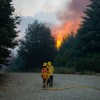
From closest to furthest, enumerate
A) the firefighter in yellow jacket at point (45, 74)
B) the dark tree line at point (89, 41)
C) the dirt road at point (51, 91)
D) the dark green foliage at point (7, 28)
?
the dirt road at point (51, 91)
the firefighter in yellow jacket at point (45, 74)
the dark green foliage at point (7, 28)
the dark tree line at point (89, 41)

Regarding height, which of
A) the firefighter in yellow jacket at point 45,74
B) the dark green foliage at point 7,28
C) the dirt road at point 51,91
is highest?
the dark green foliage at point 7,28

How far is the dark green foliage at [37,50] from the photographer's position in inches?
2753

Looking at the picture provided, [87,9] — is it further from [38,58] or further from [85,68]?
[38,58]

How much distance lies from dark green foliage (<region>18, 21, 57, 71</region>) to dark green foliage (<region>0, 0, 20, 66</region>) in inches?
916

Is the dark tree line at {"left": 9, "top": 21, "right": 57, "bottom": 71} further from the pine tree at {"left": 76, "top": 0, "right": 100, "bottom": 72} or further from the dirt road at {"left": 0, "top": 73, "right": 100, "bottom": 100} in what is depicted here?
the dirt road at {"left": 0, "top": 73, "right": 100, "bottom": 100}

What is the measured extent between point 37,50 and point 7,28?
29.1 meters

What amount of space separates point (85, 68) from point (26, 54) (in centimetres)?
2102

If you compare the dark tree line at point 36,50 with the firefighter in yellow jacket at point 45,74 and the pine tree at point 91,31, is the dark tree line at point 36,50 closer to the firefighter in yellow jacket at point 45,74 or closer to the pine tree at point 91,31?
the pine tree at point 91,31

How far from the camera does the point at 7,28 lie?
4156 cm

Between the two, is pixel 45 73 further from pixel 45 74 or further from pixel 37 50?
pixel 37 50

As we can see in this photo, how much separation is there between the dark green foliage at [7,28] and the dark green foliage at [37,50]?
2327cm

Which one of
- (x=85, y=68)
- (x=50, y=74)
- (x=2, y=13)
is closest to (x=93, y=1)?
(x=85, y=68)

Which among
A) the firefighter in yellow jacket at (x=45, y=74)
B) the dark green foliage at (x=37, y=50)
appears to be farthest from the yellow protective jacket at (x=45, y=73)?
the dark green foliage at (x=37, y=50)

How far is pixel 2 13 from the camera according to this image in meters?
41.8
